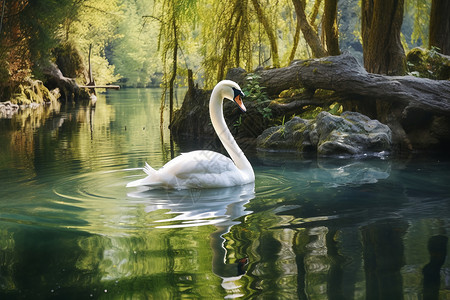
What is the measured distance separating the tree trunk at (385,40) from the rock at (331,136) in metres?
1.86

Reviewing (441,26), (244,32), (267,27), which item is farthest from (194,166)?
(441,26)

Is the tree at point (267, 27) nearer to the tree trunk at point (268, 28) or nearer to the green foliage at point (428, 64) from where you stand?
the tree trunk at point (268, 28)

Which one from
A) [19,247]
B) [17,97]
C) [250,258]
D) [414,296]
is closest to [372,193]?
[250,258]

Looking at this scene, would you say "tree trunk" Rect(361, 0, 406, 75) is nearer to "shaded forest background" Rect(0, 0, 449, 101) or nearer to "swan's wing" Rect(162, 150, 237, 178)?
"shaded forest background" Rect(0, 0, 449, 101)

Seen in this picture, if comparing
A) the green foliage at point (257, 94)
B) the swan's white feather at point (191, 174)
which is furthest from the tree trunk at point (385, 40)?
the swan's white feather at point (191, 174)

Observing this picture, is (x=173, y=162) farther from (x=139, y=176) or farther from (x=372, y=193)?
(x=372, y=193)

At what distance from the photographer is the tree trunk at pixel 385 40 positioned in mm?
11672

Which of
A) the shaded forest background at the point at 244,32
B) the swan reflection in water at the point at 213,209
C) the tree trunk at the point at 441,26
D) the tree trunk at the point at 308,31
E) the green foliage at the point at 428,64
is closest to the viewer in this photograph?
the swan reflection in water at the point at 213,209

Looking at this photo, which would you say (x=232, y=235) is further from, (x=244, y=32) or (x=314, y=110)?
(x=244, y=32)

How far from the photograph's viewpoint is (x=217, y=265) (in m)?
3.77

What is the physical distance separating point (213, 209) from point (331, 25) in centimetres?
785

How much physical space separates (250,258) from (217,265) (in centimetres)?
25

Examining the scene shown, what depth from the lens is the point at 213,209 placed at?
552 cm

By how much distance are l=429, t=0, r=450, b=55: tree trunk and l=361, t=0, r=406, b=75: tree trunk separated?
1813 millimetres
